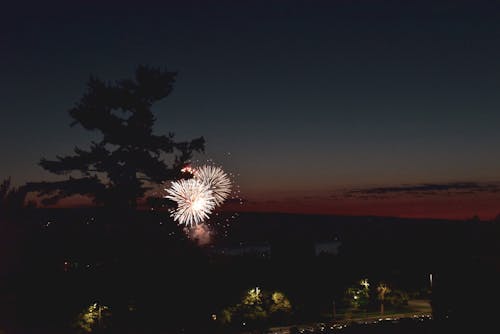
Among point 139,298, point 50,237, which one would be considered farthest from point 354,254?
point 50,237

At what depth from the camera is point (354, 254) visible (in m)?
45.2

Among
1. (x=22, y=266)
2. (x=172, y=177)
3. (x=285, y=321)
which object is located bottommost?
(x=285, y=321)

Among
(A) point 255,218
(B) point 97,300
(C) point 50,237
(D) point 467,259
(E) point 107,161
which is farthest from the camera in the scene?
(A) point 255,218

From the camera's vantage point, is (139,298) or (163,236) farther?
(163,236)

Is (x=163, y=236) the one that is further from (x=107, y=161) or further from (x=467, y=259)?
(x=467, y=259)

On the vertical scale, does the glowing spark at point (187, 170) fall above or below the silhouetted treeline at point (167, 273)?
above

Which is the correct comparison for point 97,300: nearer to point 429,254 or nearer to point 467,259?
point 467,259

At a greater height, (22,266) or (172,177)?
(172,177)

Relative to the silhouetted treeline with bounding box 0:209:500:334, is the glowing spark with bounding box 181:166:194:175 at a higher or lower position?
higher

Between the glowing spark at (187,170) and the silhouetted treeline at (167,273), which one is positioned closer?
the silhouetted treeline at (167,273)

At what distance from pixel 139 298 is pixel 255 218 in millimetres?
34572

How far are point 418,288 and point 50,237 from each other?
2516 cm

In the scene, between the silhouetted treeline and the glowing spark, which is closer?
the silhouetted treeline

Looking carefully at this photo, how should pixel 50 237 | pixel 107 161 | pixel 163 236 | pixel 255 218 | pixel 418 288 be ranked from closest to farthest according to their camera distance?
pixel 50 237
pixel 163 236
pixel 107 161
pixel 418 288
pixel 255 218
